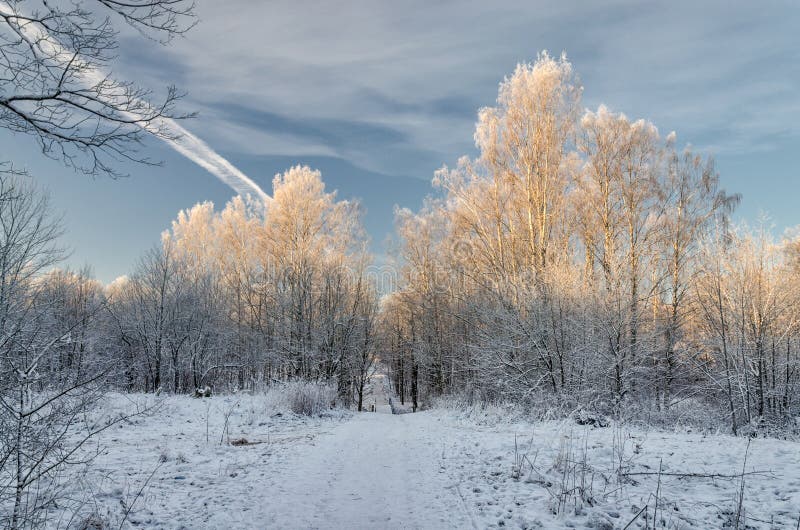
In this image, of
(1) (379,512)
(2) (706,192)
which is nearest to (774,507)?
(1) (379,512)

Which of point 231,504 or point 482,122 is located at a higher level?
point 482,122

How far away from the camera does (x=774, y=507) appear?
396cm

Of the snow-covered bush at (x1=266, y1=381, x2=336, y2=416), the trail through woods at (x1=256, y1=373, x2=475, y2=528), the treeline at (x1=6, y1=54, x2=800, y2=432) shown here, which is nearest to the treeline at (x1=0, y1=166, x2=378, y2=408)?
the treeline at (x1=6, y1=54, x2=800, y2=432)

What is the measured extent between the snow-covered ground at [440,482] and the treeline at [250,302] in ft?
37.7

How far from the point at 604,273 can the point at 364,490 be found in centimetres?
998

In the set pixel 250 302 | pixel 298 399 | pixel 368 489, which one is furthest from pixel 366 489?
pixel 250 302

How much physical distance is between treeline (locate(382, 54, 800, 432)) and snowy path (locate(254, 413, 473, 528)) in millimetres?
5673

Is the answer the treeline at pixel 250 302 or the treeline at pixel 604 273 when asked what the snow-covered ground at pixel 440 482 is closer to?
the treeline at pixel 604 273

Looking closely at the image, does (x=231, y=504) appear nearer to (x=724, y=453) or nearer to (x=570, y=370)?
(x=724, y=453)

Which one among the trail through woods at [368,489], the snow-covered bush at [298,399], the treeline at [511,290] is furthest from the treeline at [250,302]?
the trail through woods at [368,489]

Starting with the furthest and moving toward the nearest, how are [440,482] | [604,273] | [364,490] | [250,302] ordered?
1. [250,302]
2. [604,273]
3. [440,482]
4. [364,490]

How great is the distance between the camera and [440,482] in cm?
557

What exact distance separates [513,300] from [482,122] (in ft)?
22.5

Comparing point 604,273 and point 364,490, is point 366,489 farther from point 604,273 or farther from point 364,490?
point 604,273
